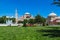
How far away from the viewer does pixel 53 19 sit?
474 ft

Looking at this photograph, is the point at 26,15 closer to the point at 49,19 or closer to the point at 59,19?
the point at 49,19

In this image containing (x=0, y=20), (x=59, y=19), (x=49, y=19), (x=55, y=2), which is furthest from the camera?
(x=49, y=19)

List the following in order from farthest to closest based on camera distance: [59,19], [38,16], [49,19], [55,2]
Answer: [49,19]
[59,19]
[38,16]
[55,2]

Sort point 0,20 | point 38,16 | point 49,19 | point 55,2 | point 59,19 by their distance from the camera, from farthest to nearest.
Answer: point 49,19 → point 59,19 → point 0,20 → point 38,16 → point 55,2

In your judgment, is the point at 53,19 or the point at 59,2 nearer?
the point at 59,2

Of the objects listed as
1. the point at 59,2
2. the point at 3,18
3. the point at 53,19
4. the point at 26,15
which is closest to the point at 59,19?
the point at 53,19

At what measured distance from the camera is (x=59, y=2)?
2141 cm

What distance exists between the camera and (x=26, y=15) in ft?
511

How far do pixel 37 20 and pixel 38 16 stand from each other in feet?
10.4

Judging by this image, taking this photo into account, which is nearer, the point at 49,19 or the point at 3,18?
the point at 3,18

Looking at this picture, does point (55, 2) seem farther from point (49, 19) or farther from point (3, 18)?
point (49, 19)

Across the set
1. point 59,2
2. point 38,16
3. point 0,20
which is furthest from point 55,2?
point 0,20

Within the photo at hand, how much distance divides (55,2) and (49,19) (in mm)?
128137

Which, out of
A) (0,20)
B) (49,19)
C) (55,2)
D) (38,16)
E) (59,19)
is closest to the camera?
(55,2)
